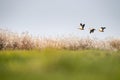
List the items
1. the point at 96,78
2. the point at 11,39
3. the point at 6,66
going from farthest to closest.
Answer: the point at 11,39, the point at 6,66, the point at 96,78

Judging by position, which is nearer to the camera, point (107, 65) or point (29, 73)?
point (29, 73)

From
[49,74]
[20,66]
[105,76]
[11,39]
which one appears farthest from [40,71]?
[11,39]

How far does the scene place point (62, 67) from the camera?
1.04 m

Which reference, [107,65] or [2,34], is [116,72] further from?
[2,34]

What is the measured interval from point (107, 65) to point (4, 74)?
18.0 inches

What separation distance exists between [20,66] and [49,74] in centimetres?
18

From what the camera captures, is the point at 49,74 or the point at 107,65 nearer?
the point at 49,74

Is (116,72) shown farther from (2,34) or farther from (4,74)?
(2,34)

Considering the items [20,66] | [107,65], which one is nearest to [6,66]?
[20,66]

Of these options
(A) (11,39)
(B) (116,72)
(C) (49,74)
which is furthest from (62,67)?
(A) (11,39)

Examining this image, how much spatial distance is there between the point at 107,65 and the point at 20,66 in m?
0.40

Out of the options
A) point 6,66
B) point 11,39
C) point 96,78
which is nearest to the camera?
point 96,78

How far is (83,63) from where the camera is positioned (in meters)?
1.08

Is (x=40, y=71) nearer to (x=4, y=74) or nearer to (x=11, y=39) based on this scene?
(x=4, y=74)
